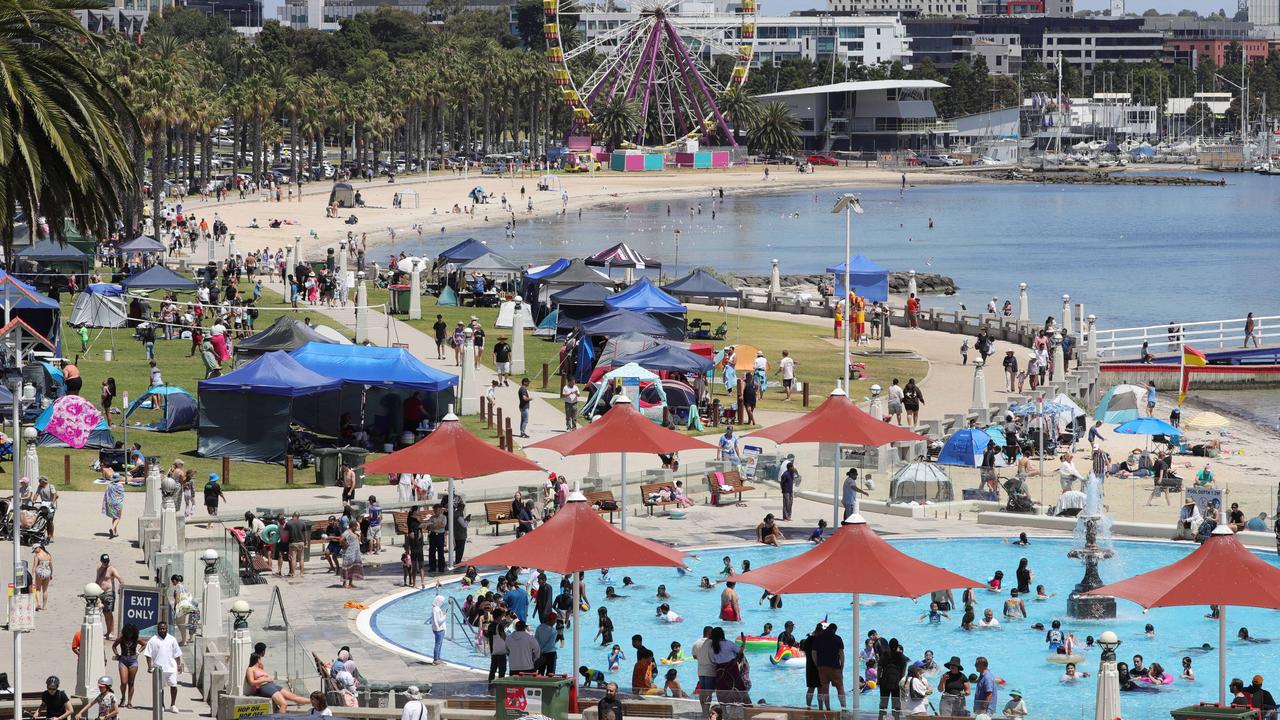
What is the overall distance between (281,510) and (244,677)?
9050 millimetres

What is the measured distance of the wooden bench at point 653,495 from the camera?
108ft

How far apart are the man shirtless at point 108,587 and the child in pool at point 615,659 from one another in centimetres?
669

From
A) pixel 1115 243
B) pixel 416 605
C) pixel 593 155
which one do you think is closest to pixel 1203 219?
pixel 1115 243

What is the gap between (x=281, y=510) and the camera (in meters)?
29.5

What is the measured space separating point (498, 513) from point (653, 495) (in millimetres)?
3284

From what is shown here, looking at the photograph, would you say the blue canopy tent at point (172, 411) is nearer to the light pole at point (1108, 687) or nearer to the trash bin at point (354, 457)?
the trash bin at point (354, 457)

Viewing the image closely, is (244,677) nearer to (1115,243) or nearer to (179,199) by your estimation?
(179,199)

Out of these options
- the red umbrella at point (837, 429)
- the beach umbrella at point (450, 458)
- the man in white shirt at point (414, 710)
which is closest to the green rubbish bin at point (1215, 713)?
the man in white shirt at point (414, 710)

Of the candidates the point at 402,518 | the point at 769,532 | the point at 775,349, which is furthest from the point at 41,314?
the point at 769,532

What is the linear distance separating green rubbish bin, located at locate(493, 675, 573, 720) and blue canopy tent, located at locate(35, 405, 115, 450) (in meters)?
18.0

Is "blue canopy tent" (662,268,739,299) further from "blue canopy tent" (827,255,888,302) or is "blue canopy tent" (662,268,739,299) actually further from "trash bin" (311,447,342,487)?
"trash bin" (311,447,342,487)

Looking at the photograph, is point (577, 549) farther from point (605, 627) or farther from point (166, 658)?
point (166, 658)

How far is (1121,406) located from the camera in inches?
1658

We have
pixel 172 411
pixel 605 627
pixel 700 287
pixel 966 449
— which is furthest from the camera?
pixel 700 287
